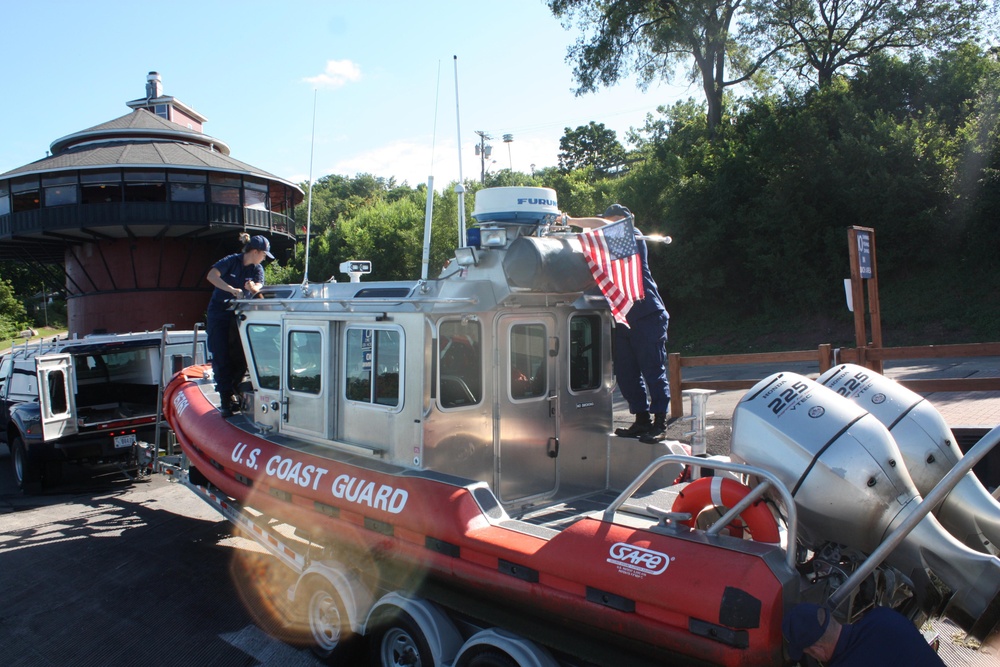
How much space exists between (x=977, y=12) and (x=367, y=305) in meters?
29.6

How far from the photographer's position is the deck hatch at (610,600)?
3.24 m

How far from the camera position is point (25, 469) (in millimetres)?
9758

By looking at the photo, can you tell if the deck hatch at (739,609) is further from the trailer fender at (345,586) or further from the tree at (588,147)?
the tree at (588,147)

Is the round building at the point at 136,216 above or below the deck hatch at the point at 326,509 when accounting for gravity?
above

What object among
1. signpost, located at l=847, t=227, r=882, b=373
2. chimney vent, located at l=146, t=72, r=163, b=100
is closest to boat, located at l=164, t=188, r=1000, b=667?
signpost, located at l=847, t=227, r=882, b=373

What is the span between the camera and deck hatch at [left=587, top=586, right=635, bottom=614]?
3236mm

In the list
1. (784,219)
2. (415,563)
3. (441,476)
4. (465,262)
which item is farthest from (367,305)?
(784,219)

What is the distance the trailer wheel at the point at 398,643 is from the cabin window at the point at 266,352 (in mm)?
2353

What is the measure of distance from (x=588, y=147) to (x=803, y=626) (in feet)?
182

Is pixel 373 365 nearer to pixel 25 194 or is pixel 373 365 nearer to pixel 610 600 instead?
pixel 610 600

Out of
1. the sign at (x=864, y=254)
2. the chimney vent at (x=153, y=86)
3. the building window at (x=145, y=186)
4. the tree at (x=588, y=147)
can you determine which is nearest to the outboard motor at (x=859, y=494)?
the sign at (x=864, y=254)

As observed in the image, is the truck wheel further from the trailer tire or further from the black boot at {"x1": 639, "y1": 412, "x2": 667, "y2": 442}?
the black boot at {"x1": 639, "y1": 412, "x2": 667, "y2": 442}

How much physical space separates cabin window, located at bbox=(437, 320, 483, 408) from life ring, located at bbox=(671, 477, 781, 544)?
1.62 metres

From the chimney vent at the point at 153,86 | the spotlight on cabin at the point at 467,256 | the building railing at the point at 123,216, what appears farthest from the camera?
the chimney vent at the point at 153,86
